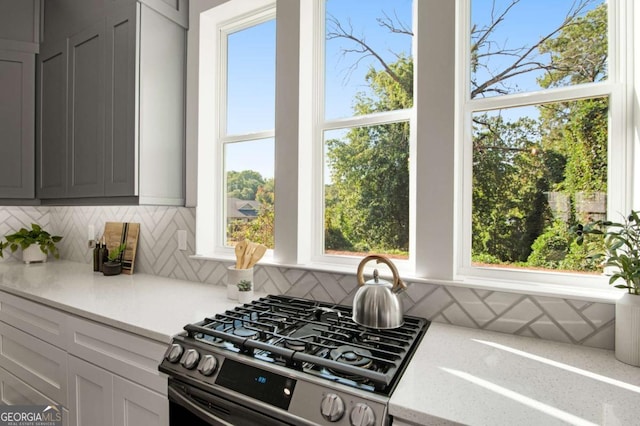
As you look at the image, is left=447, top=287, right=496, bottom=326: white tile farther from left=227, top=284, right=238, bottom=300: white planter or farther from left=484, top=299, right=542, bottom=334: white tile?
left=227, top=284, right=238, bottom=300: white planter

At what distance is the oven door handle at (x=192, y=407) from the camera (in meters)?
0.98

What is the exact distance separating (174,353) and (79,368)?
695mm

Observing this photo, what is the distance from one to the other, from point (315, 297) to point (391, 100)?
1.06 meters

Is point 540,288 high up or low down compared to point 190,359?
up

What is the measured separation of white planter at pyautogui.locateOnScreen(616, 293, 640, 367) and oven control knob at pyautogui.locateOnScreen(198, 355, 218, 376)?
4.12 feet

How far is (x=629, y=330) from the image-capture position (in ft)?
3.19

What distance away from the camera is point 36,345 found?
1656 mm

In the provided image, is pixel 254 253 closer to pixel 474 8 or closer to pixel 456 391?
pixel 456 391

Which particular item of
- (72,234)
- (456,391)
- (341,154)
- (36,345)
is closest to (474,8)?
(341,154)

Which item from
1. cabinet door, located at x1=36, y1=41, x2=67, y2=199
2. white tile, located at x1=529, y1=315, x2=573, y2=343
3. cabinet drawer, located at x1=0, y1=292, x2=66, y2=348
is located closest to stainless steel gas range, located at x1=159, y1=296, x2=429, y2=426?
white tile, located at x1=529, y1=315, x2=573, y2=343

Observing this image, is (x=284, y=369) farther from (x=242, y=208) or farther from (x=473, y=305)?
(x=242, y=208)

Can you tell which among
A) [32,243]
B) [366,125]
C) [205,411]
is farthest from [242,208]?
[32,243]

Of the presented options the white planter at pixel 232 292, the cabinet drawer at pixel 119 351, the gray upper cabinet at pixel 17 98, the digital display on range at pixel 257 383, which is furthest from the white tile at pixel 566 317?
the gray upper cabinet at pixel 17 98

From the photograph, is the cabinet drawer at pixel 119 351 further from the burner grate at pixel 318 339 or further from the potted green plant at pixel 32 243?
the potted green plant at pixel 32 243
